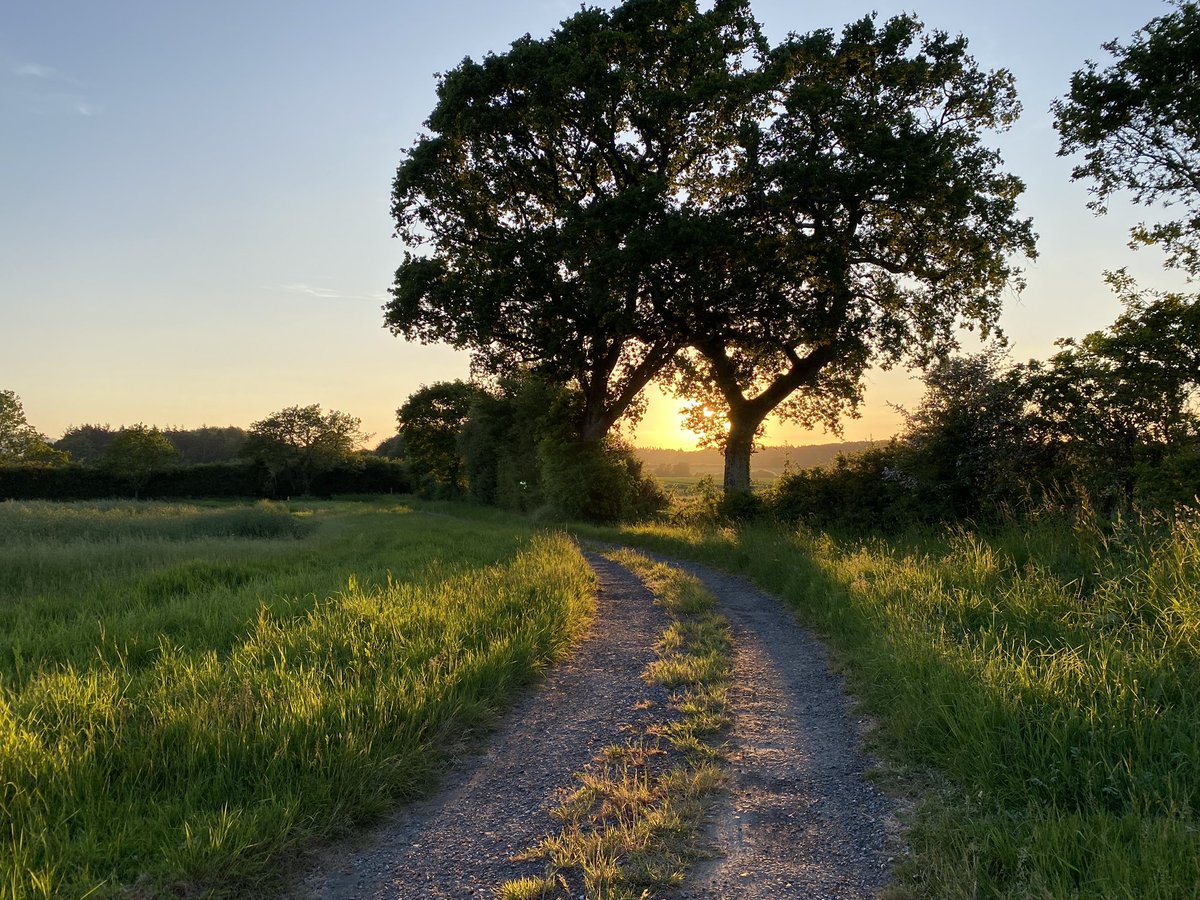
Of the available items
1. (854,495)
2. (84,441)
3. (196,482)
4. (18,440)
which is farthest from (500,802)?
(84,441)

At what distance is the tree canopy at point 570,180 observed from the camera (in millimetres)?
18688

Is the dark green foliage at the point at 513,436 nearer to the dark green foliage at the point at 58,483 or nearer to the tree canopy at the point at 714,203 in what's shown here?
the tree canopy at the point at 714,203

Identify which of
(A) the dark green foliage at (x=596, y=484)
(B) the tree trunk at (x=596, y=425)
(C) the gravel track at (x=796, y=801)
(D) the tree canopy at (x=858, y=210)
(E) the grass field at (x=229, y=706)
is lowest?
(C) the gravel track at (x=796, y=801)

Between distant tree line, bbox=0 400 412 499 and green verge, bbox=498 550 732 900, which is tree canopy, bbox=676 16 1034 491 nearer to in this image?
green verge, bbox=498 550 732 900

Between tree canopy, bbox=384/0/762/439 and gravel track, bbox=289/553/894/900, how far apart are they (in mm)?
13865

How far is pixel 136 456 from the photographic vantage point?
174 feet

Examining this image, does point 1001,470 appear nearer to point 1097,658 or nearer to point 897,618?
point 897,618

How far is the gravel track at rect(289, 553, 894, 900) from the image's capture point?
3.13 meters

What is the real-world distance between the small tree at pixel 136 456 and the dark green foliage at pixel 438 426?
21.5m

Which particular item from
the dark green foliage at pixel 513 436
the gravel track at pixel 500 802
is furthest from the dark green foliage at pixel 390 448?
the gravel track at pixel 500 802

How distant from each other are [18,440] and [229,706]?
73.3 meters

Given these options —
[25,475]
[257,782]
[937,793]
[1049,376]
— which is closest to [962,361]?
[1049,376]

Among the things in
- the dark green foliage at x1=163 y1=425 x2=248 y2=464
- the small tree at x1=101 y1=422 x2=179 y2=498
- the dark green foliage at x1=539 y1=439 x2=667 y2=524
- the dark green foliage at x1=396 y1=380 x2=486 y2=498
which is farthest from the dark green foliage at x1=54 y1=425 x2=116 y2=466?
the dark green foliage at x1=539 y1=439 x2=667 y2=524

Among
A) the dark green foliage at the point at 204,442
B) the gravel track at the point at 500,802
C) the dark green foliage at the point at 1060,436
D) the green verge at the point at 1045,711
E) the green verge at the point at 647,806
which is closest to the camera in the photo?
the green verge at the point at 1045,711
